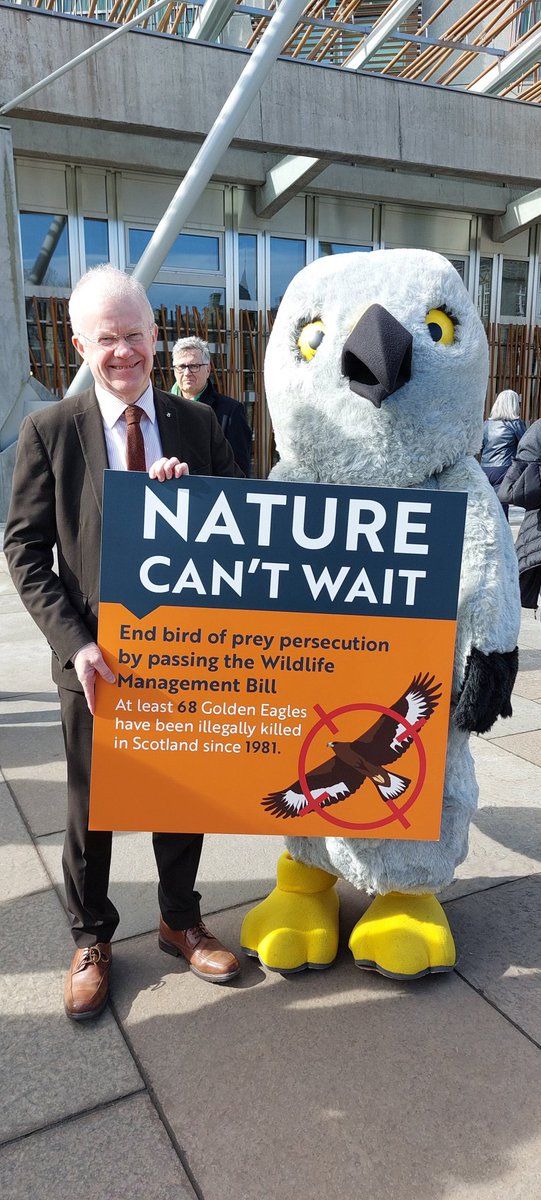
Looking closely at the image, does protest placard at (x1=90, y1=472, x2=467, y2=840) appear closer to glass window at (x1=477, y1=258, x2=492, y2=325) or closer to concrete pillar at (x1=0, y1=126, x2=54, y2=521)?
concrete pillar at (x1=0, y1=126, x2=54, y2=521)

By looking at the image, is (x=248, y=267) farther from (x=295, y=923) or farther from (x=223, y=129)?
(x=295, y=923)

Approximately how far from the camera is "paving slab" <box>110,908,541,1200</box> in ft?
5.25

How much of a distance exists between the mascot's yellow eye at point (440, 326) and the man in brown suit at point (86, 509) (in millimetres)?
642

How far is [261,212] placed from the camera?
1255 cm

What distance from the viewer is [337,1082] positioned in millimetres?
1818

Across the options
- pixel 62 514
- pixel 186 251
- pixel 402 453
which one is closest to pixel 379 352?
pixel 402 453

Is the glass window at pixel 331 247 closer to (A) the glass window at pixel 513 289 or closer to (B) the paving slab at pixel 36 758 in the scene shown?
(A) the glass window at pixel 513 289

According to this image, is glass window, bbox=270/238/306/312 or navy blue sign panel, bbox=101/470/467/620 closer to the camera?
navy blue sign panel, bbox=101/470/467/620

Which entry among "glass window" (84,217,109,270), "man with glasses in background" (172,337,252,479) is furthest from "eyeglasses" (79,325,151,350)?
"glass window" (84,217,109,270)

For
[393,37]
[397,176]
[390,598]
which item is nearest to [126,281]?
[390,598]

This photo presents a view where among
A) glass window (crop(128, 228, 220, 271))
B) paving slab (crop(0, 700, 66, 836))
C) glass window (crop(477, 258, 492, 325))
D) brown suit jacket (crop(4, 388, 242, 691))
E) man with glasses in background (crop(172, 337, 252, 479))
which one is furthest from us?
glass window (crop(477, 258, 492, 325))

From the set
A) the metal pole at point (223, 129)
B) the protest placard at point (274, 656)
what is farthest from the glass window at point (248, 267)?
the protest placard at point (274, 656)

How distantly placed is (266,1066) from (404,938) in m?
0.50

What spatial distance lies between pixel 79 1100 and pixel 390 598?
4.28 feet
